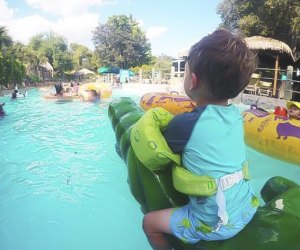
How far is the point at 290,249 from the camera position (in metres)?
1.47

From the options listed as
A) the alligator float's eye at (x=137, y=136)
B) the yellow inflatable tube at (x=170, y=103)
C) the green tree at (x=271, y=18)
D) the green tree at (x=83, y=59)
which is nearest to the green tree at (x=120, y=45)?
the green tree at (x=83, y=59)

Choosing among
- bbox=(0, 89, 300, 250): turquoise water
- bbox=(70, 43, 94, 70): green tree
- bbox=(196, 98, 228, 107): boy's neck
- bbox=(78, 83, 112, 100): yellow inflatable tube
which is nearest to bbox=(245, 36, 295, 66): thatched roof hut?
bbox=(78, 83, 112, 100): yellow inflatable tube

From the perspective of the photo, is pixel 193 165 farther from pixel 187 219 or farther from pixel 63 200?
pixel 63 200

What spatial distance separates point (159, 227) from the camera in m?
1.63

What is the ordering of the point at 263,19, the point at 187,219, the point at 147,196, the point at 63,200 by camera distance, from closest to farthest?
the point at 187,219 → the point at 147,196 → the point at 63,200 → the point at 263,19

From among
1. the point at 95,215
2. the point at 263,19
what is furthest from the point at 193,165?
the point at 263,19

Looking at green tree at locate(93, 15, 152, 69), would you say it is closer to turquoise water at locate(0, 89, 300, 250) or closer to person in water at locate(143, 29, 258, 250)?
turquoise water at locate(0, 89, 300, 250)

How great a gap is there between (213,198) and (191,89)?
Result: 493 mm

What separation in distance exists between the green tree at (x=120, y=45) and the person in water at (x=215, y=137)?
45.4 m

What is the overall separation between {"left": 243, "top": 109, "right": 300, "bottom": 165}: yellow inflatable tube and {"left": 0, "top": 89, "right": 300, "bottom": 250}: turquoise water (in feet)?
1.07

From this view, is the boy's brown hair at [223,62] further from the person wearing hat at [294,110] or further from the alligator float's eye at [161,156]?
the person wearing hat at [294,110]

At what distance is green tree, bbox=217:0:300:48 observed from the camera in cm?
1668

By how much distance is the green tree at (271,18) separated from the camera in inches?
657

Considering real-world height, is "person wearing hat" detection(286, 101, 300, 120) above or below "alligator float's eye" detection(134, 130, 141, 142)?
below
